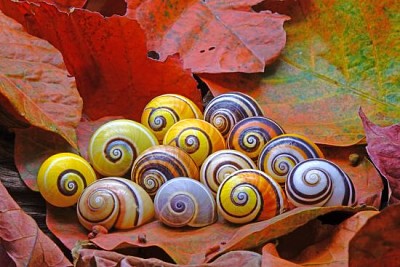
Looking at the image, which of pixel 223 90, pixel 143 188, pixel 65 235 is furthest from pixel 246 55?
pixel 65 235

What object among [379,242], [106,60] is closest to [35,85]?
[106,60]

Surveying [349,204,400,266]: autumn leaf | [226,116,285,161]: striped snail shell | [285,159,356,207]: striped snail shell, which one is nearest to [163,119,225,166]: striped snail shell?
[226,116,285,161]: striped snail shell

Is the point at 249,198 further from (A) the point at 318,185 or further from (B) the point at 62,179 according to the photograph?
(B) the point at 62,179

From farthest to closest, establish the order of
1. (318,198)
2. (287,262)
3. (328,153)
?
(328,153) < (318,198) < (287,262)

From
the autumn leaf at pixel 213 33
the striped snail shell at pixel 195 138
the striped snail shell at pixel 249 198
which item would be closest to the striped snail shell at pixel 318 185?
the striped snail shell at pixel 249 198

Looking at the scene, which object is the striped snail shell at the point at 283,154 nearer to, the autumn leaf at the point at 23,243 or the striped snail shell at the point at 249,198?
the striped snail shell at the point at 249,198

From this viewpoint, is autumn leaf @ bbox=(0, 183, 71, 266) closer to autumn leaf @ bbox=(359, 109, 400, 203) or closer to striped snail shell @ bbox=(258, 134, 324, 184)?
striped snail shell @ bbox=(258, 134, 324, 184)

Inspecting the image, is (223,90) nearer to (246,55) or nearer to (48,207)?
(246,55)
